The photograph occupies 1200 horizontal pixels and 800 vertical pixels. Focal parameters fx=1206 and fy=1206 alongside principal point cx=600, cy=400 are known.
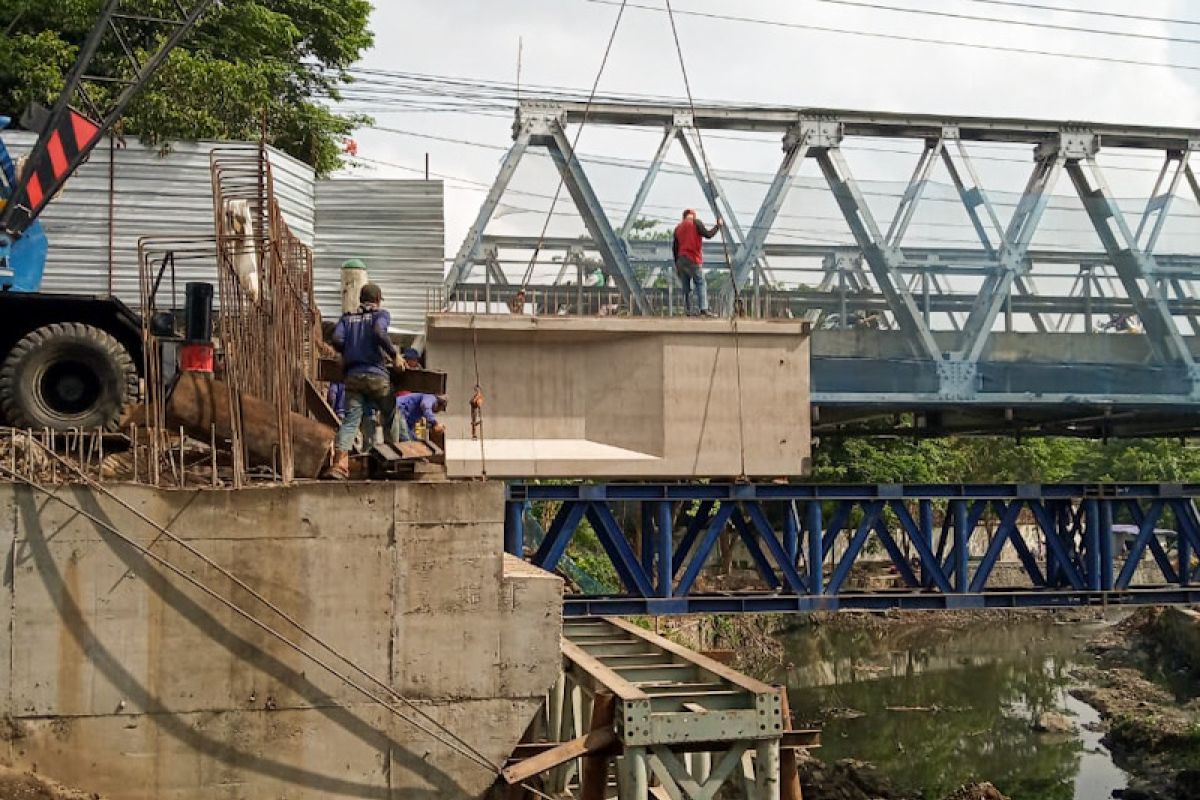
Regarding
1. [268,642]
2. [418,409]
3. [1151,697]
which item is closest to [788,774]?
[268,642]

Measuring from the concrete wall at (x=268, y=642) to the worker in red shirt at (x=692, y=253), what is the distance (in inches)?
380

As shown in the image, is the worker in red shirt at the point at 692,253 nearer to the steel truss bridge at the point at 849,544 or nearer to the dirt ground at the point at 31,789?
the steel truss bridge at the point at 849,544

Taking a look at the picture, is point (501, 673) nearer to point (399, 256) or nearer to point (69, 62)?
point (399, 256)

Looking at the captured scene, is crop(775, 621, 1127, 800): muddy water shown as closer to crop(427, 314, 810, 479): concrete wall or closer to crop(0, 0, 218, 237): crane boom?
crop(427, 314, 810, 479): concrete wall

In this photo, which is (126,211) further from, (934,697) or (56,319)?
(934,697)

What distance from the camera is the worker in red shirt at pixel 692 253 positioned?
66.5ft

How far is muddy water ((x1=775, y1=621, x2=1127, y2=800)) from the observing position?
96.9ft

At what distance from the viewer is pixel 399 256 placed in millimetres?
23625

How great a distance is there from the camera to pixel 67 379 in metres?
14.2

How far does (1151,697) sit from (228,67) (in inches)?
1243

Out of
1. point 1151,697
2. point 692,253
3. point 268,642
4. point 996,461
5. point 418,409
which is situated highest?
point 692,253

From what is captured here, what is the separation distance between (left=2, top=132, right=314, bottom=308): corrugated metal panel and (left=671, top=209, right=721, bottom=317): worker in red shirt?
25.0 feet

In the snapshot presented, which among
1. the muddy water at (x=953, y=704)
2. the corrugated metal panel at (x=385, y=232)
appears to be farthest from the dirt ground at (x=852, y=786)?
the corrugated metal panel at (x=385, y=232)

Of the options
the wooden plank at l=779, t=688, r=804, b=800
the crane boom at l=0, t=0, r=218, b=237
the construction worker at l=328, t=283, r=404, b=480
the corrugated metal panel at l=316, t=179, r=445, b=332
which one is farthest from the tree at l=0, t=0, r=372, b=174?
the wooden plank at l=779, t=688, r=804, b=800
